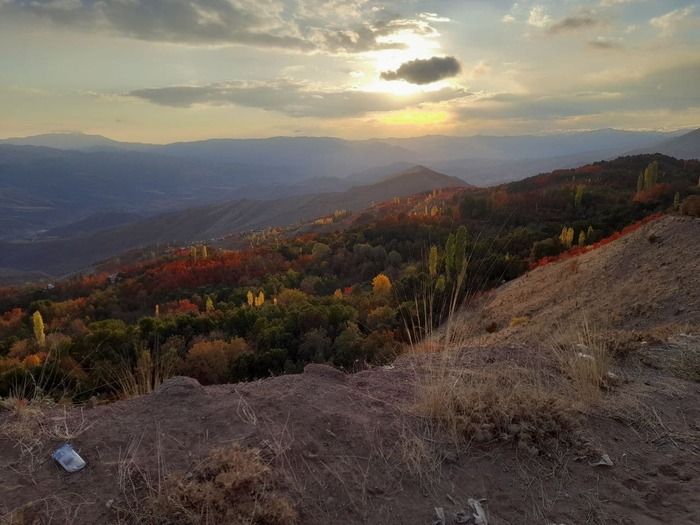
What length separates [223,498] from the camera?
2.63m

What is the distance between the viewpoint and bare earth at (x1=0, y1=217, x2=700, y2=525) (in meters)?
2.77

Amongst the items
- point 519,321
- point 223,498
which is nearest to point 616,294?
point 519,321

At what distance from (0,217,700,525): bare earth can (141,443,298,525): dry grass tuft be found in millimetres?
99

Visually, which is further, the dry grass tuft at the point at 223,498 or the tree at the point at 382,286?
the tree at the point at 382,286

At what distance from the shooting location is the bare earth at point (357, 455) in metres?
2.77

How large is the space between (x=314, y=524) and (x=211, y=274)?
32.2 metres

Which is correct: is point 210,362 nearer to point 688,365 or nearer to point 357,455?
point 357,455

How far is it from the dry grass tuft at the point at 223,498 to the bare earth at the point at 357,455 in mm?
99

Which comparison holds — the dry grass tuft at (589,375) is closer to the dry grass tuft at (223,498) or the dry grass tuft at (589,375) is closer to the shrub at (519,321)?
the dry grass tuft at (223,498)

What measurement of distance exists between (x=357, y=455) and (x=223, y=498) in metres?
1.03

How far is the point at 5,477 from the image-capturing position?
2840 millimetres

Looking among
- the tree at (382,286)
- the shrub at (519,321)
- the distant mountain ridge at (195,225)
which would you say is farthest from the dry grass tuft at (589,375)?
the distant mountain ridge at (195,225)

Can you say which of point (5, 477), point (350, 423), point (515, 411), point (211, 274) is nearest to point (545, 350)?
point (515, 411)

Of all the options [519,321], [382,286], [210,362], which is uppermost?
[519,321]
